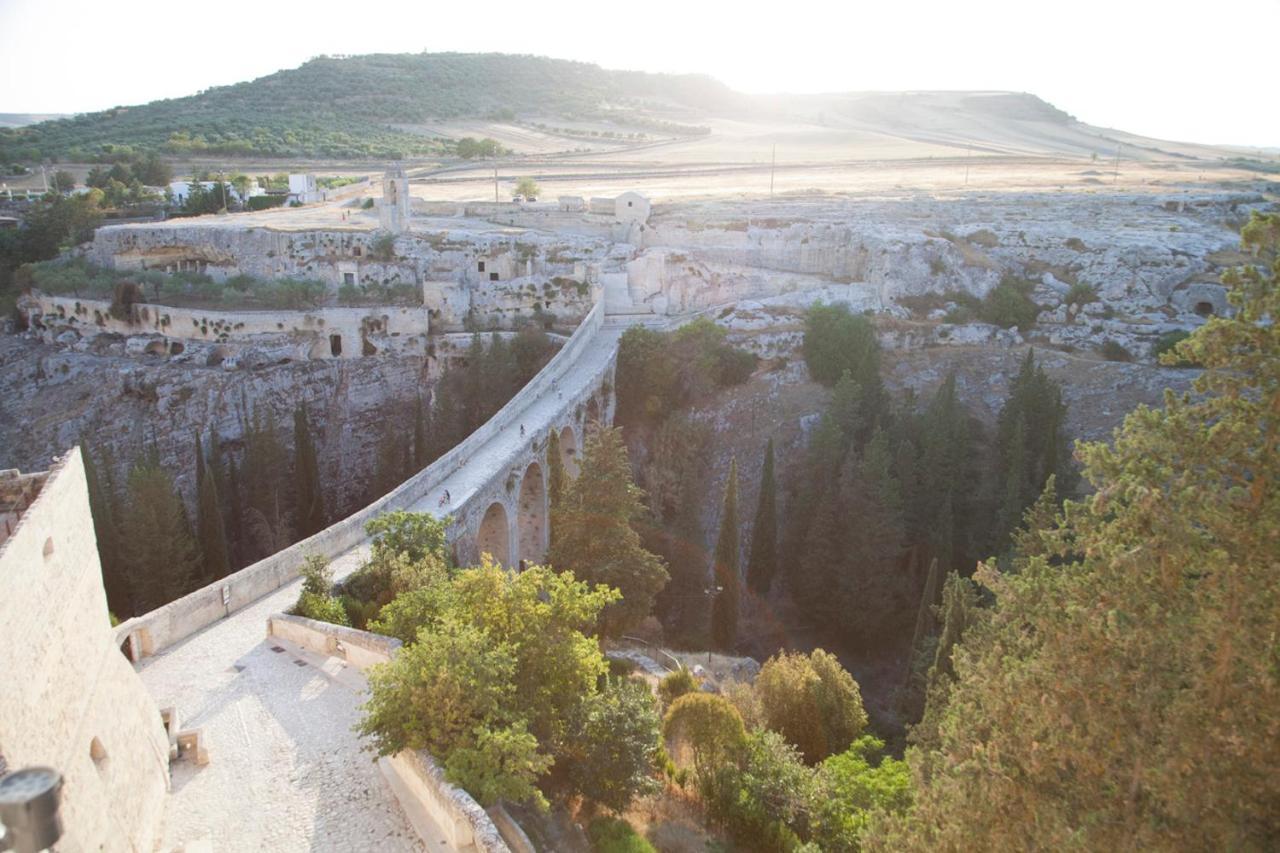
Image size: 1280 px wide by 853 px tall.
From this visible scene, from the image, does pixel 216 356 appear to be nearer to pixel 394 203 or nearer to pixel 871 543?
pixel 394 203

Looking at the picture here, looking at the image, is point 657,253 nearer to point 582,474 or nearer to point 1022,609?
point 582,474

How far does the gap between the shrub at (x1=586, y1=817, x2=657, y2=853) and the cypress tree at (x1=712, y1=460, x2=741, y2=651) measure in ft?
37.8

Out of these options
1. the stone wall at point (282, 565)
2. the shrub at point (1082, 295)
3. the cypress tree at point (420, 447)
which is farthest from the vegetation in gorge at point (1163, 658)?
the shrub at point (1082, 295)

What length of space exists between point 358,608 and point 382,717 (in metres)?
5.35

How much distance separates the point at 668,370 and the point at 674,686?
17.9 meters

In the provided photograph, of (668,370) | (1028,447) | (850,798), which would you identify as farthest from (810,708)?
(668,370)

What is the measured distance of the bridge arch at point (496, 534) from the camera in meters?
22.5

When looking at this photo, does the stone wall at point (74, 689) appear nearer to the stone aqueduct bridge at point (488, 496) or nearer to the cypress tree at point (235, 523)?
the stone aqueduct bridge at point (488, 496)

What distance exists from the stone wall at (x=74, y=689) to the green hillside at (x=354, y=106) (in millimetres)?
64947

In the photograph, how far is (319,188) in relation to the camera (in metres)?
54.7

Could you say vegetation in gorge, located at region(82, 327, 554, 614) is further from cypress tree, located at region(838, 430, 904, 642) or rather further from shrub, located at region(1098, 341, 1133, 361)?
shrub, located at region(1098, 341, 1133, 361)

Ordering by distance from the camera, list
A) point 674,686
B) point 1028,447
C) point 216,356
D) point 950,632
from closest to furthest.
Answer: point 674,686, point 950,632, point 1028,447, point 216,356

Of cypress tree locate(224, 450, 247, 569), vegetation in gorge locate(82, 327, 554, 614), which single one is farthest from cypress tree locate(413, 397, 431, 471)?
cypress tree locate(224, 450, 247, 569)

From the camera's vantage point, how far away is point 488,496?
70.4 ft
